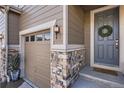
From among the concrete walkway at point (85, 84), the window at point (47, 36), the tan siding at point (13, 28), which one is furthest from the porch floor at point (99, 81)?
the tan siding at point (13, 28)

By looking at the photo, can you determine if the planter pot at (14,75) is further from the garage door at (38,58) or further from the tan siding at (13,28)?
the tan siding at (13,28)

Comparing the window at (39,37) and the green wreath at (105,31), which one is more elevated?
the green wreath at (105,31)

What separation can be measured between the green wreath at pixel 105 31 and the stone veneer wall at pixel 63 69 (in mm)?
1458

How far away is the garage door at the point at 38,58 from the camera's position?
3.80m

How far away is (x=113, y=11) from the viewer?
3729mm

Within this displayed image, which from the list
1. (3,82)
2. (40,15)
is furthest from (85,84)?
(3,82)

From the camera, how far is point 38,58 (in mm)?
4281

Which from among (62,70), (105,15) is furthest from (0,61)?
(105,15)

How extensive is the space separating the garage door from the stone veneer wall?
0.50 m

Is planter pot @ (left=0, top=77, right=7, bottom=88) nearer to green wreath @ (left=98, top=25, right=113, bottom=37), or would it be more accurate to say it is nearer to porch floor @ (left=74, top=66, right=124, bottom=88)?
porch floor @ (left=74, top=66, right=124, bottom=88)

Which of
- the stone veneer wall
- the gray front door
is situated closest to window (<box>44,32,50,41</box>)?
the stone veneer wall

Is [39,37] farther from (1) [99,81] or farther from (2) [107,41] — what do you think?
(1) [99,81]

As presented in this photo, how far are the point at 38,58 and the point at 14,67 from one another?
1660 mm

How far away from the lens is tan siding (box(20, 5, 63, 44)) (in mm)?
3101
